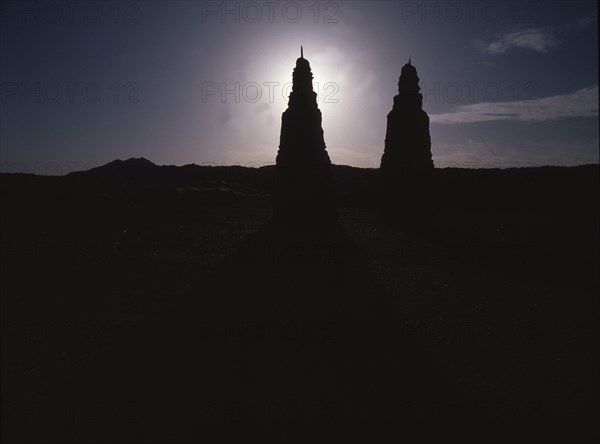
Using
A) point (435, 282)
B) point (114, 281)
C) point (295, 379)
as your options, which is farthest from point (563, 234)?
point (114, 281)

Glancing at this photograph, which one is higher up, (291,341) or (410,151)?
(410,151)

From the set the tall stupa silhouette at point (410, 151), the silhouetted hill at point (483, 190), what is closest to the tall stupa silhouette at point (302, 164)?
the tall stupa silhouette at point (410, 151)

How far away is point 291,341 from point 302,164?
13.6m

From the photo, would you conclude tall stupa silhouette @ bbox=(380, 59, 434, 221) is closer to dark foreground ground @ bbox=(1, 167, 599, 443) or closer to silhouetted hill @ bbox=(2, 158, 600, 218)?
silhouetted hill @ bbox=(2, 158, 600, 218)

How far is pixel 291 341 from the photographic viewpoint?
22.8ft

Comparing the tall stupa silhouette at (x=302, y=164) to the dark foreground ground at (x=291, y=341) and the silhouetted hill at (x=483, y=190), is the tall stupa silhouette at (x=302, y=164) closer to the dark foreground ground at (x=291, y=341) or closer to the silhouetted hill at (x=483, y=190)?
the dark foreground ground at (x=291, y=341)

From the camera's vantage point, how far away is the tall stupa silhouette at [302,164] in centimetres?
1966

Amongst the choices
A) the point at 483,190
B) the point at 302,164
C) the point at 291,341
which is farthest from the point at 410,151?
the point at 291,341

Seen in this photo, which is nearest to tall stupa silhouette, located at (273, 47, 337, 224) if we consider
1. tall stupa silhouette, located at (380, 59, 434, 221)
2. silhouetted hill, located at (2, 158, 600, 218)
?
tall stupa silhouette, located at (380, 59, 434, 221)

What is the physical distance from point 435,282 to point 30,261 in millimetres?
11574

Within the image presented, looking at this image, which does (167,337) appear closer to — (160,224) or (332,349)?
(332,349)

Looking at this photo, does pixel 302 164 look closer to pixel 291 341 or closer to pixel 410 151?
pixel 410 151

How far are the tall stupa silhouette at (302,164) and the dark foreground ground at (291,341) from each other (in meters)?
4.13

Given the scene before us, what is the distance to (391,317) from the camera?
839cm
